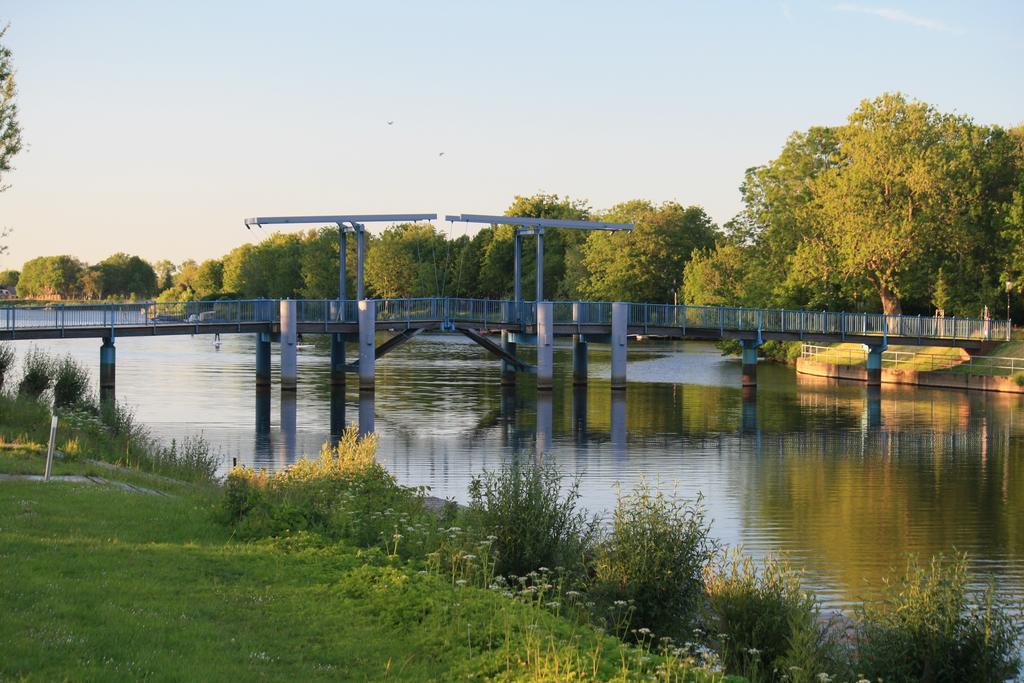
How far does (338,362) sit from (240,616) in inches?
1763

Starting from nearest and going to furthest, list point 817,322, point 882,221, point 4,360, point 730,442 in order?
1. point 4,360
2. point 730,442
3. point 817,322
4. point 882,221

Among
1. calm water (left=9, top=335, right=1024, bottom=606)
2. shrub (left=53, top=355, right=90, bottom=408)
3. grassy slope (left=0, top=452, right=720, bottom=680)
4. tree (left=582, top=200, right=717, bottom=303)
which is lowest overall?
calm water (left=9, top=335, right=1024, bottom=606)

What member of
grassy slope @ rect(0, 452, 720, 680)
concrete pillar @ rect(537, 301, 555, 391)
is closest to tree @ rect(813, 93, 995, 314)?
concrete pillar @ rect(537, 301, 555, 391)

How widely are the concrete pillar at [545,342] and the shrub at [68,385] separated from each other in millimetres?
22261

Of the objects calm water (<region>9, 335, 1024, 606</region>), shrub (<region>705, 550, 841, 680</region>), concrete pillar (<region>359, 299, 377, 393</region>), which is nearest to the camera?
shrub (<region>705, 550, 841, 680</region>)

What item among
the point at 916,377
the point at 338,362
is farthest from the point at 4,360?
the point at 916,377

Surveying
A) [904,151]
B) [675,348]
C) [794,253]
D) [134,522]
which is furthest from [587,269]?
[134,522]

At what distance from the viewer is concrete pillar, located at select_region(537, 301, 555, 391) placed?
52719 millimetres

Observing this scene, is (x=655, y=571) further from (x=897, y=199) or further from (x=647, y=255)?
(x=647, y=255)

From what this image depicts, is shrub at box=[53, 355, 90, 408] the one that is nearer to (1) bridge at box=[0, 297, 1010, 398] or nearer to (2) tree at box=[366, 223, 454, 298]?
(1) bridge at box=[0, 297, 1010, 398]

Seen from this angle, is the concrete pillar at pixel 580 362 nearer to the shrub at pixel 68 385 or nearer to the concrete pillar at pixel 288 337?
the concrete pillar at pixel 288 337

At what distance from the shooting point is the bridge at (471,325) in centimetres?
4919

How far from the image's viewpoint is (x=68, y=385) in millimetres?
33969

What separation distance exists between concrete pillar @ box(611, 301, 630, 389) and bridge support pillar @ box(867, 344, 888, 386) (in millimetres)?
14555
